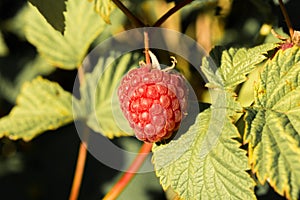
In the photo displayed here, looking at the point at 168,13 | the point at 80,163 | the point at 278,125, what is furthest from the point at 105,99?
the point at 278,125

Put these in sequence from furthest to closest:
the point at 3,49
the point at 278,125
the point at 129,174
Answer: the point at 3,49 < the point at 129,174 < the point at 278,125

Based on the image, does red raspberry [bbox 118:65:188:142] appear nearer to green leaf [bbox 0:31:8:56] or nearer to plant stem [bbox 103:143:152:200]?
plant stem [bbox 103:143:152:200]

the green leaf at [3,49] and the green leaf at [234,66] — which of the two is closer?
the green leaf at [234,66]

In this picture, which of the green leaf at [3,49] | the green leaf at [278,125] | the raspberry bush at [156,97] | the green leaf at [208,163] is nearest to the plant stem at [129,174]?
the raspberry bush at [156,97]

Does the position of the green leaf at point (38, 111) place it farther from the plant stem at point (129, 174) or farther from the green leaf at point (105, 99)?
the plant stem at point (129, 174)

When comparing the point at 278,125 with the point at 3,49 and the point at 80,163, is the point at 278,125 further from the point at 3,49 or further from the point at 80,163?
the point at 3,49
